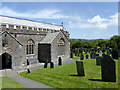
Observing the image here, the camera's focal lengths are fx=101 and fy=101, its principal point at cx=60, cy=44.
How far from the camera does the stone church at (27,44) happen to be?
12.8m

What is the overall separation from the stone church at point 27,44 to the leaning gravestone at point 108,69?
7.75m

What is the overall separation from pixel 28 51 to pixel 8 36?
17.1ft

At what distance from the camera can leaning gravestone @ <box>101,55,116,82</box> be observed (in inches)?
310

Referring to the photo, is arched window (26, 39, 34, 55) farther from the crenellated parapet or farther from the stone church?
the crenellated parapet

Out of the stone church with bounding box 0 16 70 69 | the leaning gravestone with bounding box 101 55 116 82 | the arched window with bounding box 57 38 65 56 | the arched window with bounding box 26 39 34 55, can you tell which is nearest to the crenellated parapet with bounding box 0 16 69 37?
the stone church with bounding box 0 16 70 69

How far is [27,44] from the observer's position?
1678 centimetres

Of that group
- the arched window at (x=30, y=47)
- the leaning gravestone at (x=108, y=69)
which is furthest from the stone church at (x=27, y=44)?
the leaning gravestone at (x=108, y=69)

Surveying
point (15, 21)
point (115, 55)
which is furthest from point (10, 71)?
point (115, 55)

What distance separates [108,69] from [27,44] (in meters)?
12.9

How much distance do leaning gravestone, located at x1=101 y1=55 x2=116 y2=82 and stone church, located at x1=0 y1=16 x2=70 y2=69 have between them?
7754 millimetres

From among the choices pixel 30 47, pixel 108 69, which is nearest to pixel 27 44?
pixel 30 47

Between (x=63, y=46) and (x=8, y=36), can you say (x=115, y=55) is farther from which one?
(x=8, y=36)

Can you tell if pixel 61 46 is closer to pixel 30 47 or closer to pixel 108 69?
pixel 30 47

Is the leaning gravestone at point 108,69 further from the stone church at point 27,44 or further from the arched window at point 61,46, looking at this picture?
the arched window at point 61,46
